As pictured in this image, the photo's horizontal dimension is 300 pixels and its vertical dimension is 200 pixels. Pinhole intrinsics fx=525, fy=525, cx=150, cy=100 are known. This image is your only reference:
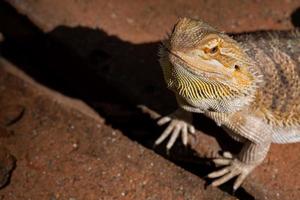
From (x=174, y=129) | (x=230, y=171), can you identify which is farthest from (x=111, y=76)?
(x=230, y=171)

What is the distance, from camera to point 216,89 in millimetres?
2795

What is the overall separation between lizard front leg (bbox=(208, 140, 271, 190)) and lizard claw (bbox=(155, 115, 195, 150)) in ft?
1.01

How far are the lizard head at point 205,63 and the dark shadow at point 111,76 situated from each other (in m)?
0.74

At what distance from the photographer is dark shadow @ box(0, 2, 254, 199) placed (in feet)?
12.0

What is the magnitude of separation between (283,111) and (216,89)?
589 mm

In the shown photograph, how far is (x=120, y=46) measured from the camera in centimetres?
388

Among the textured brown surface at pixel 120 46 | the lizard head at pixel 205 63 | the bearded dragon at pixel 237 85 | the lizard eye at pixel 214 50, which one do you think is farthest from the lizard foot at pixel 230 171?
the lizard eye at pixel 214 50

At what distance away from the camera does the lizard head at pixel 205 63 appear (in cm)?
259

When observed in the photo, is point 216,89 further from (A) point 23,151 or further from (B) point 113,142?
(A) point 23,151

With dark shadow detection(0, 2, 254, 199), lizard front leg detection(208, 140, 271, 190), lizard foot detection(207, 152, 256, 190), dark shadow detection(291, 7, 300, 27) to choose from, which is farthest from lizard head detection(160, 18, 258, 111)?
dark shadow detection(291, 7, 300, 27)

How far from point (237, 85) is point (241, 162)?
697 millimetres

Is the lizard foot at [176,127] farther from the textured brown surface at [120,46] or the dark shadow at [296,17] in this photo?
the dark shadow at [296,17]

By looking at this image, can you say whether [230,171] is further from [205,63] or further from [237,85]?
[205,63]

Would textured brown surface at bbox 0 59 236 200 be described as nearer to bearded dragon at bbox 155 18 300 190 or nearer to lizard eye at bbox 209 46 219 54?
bearded dragon at bbox 155 18 300 190
